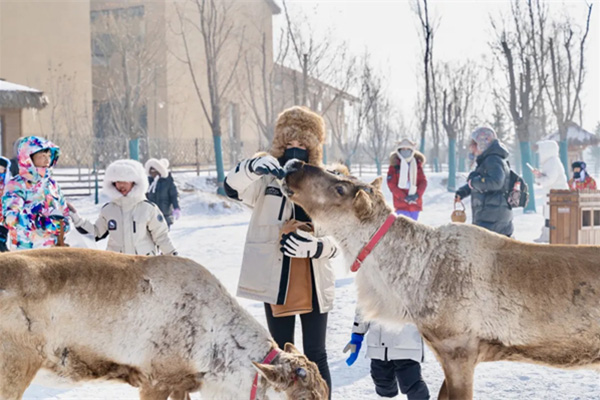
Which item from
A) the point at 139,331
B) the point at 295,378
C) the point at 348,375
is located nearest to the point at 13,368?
the point at 139,331

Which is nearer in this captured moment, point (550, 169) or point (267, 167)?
point (267, 167)

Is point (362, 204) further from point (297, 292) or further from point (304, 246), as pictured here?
point (297, 292)

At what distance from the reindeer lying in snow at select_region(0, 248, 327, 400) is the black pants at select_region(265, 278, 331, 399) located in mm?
551

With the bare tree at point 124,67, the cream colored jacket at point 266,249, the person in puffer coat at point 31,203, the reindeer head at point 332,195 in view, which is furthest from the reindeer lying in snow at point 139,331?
the bare tree at point 124,67

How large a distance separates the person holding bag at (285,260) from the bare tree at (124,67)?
19.5m

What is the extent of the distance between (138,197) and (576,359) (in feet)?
9.65

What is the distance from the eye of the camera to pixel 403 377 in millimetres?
3795

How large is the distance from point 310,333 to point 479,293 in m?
1.13

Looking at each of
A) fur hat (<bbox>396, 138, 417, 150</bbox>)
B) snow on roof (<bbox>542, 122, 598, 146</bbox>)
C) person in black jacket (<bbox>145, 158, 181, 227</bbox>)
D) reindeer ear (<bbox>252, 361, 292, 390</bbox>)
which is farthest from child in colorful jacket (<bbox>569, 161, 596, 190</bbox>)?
snow on roof (<bbox>542, 122, 598, 146</bbox>)

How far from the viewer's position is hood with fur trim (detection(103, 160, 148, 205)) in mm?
4554

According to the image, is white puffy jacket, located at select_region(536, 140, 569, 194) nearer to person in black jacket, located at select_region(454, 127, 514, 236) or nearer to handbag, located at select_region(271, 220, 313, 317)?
person in black jacket, located at select_region(454, 127, 514, 236)

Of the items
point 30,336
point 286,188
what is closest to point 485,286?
point 286,188

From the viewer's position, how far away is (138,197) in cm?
460

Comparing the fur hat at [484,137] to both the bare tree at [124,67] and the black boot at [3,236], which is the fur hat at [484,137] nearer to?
the black boot at [3,236]
